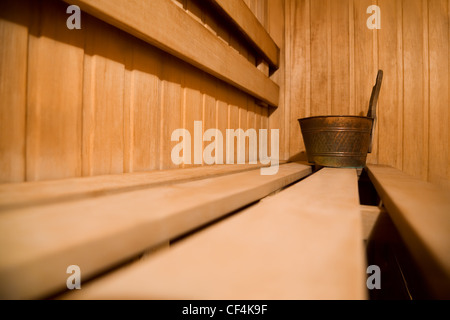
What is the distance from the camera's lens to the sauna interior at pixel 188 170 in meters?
0.28

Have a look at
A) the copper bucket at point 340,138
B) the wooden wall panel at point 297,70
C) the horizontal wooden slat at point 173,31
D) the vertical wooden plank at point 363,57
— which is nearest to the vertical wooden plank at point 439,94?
the vertical wooden plank at point 363,57

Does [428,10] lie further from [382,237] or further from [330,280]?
[330,280]

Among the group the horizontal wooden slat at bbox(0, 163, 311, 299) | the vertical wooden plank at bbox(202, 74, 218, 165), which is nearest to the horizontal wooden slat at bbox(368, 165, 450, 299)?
the horizontal wooden slat at bbox(0, 163, 311, 299)

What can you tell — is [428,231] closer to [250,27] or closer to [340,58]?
[250,27]

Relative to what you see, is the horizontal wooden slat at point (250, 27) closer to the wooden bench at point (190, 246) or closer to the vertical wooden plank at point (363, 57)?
the vertical wooden plank at point (363, 57)

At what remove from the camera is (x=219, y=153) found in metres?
1.62

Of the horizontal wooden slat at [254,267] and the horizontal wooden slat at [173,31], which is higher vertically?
the horizontal wooden slat at [173,31]

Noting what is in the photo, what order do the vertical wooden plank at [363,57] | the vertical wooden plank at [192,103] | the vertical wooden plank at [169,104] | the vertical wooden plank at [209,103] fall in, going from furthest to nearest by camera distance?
the vertical wooden plank at [363,57] < the vertical wooden plank at [209,103] < the vertical wooden plank at [192,103] < the vertical wooden plank at [169,104]

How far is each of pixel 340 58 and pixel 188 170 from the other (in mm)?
1913

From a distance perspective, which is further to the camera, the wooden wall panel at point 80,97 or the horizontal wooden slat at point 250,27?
the horizontal wooden slat at point 250,27

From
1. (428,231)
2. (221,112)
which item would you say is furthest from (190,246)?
(221,112)

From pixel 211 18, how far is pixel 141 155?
0.99 m

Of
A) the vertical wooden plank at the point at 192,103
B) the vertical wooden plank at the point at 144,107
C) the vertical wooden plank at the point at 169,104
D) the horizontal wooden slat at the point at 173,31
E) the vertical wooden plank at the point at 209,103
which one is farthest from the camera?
the vertical wooden plank at the point at 209,103

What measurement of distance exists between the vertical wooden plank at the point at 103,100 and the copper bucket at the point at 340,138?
3.84ft
